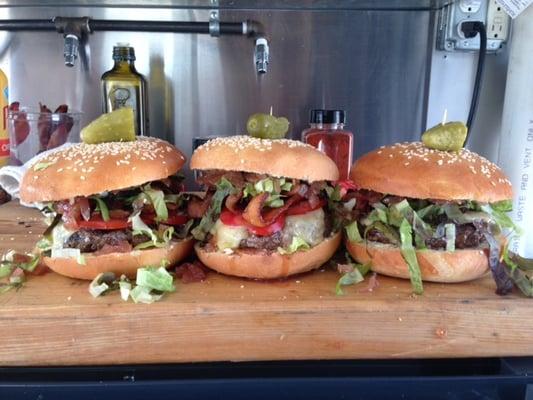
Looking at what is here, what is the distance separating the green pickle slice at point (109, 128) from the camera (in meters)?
1.32

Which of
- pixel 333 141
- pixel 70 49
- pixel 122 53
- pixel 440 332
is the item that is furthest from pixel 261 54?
pixel 440 332

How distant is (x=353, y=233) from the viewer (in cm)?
134

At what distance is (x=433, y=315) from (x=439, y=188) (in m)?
0.30

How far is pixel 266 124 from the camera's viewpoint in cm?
131

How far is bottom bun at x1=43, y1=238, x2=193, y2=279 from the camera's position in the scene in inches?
47.1

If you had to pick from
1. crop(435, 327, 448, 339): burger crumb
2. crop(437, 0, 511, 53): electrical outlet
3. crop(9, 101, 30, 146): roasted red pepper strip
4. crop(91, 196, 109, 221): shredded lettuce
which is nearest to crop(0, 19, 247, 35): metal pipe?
crop(9, 101, 30, 146): roasted red pepper strip

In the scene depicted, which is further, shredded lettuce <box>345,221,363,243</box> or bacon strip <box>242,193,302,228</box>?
shredded lettuce <box>345,221,363,243</box>

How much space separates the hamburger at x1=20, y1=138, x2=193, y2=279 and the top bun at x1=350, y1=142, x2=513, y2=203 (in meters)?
0.56

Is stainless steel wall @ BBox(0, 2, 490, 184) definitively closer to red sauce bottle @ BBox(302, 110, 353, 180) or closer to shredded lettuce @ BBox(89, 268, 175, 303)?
red sauce bottle @ BBox(302, 110, 353, 180)

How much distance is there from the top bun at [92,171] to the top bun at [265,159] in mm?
127

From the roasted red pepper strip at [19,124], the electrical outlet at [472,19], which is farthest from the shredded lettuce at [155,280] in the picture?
the electrical outlet at [472,19]

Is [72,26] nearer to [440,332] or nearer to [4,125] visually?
[4,125]

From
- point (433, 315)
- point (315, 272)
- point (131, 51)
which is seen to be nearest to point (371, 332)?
point (433, 315)

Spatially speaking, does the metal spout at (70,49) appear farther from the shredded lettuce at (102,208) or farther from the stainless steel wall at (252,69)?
the shredded lettuce at (102,208)
